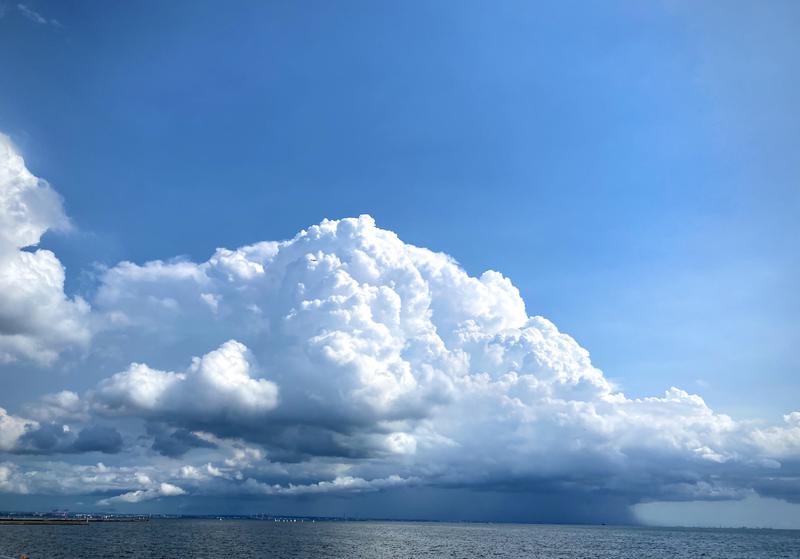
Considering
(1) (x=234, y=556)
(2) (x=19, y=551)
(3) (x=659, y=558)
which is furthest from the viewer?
(3) (x=659, y=558)

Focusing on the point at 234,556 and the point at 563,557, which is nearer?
the point at 234,556

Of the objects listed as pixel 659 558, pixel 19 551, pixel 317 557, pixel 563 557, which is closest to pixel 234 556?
pixel 317 557

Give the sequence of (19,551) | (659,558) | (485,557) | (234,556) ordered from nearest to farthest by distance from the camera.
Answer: (19,551) < (234,556) < (485,557) < (659,558)

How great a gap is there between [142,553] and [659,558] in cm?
17092

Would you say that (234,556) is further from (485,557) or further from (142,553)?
(485,557)

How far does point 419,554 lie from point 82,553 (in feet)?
334

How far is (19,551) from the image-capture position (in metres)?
155

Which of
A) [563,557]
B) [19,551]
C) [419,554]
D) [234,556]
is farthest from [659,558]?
[19,551]

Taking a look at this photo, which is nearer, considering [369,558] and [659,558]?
[369,558]

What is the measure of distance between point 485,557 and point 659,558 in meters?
66.1

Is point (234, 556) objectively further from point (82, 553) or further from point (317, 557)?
point (82, 553)

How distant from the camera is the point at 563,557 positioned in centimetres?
19088

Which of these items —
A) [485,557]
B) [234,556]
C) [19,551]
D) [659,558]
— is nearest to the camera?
[19,551]

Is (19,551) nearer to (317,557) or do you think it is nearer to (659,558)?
(317,557)
